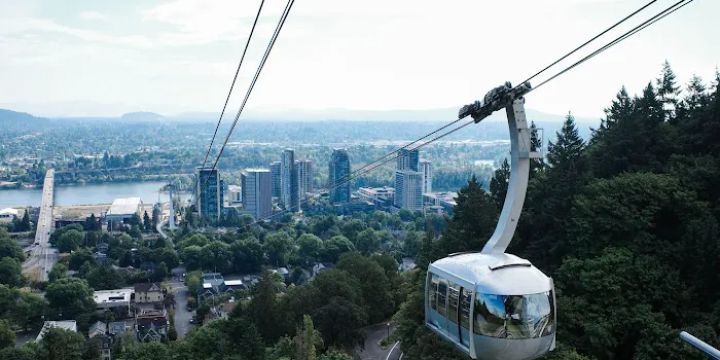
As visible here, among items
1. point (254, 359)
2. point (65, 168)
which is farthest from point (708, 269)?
point (65, 168)

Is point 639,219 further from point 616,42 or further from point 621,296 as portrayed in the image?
point 616,42

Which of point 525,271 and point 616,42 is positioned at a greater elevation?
point 616,42

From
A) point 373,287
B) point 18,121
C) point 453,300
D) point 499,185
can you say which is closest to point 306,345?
point 373,287

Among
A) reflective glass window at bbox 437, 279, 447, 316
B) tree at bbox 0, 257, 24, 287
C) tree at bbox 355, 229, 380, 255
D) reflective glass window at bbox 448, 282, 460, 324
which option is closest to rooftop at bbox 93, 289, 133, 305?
tree at bbox 0, 257, 24, 287

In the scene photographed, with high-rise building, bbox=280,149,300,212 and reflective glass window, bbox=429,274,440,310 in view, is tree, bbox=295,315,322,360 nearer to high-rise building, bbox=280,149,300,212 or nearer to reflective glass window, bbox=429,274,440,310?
reflective glass window, bbox=429,274,440,310

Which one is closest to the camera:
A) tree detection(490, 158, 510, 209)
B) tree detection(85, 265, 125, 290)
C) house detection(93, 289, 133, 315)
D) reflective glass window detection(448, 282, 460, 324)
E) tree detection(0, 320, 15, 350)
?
reflective glass window detection(448, 282, 460, 324)

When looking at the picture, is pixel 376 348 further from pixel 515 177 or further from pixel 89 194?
pixel 89 194
